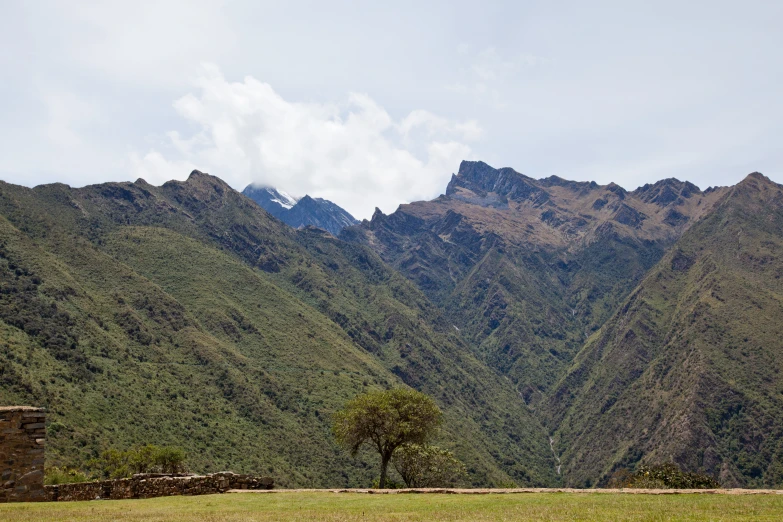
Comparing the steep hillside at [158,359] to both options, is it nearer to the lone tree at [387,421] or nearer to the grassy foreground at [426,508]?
the lone tree at [387,421]

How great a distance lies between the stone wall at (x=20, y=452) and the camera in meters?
23.0

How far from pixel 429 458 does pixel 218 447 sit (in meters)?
79.5

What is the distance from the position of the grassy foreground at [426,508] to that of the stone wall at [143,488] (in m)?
2.54

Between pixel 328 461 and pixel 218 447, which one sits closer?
pixel 218 447

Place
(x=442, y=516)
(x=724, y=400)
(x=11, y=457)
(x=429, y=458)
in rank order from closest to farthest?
(x=442, y=516), (x=11, y=457), (x=429, y=458), (x=724, y=400)

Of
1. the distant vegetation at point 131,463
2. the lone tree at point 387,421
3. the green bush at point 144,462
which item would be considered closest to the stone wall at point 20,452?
the lone tree at point 387,421

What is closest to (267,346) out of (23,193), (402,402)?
(23,193)

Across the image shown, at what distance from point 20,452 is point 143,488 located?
22.6 ft

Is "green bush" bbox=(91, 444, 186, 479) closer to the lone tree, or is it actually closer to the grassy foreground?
the lone tree

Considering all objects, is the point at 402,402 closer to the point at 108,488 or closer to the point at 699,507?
the point at 108,488

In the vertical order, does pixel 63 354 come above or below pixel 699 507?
below

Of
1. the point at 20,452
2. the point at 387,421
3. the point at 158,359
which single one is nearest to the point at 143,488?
the point at 20,452

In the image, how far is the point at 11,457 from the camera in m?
23.2

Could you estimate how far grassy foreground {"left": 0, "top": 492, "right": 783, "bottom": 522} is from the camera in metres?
17.3
